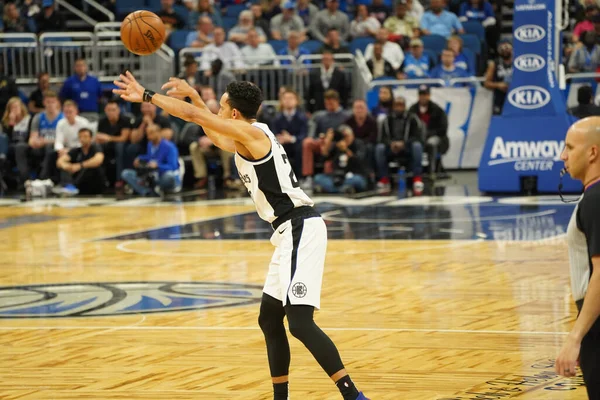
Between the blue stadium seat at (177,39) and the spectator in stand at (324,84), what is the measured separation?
322 centimetres

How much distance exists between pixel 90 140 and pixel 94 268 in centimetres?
816

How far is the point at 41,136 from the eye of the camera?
65.7 ft

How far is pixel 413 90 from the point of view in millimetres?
20656

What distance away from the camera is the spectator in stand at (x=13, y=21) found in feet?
75.6

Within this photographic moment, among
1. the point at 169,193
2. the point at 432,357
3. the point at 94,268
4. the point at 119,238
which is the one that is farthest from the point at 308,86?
the point at 432,357

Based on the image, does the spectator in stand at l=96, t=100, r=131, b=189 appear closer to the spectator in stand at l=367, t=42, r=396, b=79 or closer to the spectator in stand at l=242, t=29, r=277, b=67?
the spectator in stand at l=242, t=29, r=277, b=67

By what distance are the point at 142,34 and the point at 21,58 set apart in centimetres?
1585

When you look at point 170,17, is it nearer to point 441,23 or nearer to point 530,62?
point 441,23

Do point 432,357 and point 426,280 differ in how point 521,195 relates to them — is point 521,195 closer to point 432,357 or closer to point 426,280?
point 426,280

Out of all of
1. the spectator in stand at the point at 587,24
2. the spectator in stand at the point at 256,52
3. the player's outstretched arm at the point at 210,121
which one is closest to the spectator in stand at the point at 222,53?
the spectator in stand at the point at 256,52

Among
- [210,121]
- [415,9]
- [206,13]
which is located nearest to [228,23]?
[206,13]

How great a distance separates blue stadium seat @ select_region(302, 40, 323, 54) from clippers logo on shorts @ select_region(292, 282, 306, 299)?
53.0 feet

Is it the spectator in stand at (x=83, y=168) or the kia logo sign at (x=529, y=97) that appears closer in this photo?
the kia logo sign at (x=529, y=97)

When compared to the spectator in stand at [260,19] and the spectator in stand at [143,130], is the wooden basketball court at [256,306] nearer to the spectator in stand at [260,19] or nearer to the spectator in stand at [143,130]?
the spectator in stand at [143,130]
